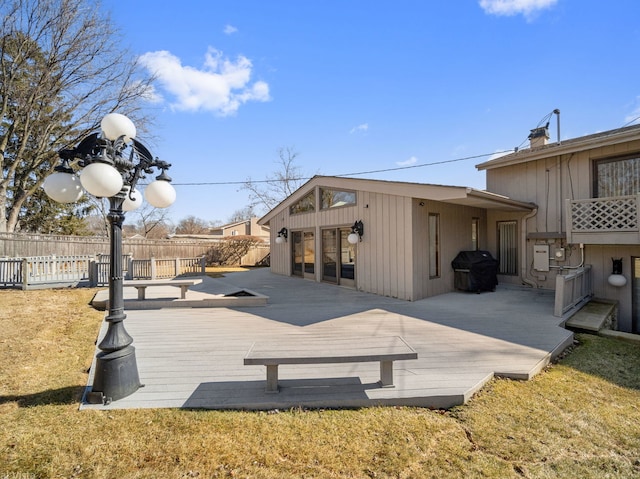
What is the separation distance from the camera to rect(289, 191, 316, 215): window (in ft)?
35.2

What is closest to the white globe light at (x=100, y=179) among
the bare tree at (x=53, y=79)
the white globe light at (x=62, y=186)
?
the white globe light at (x=62, y=186)

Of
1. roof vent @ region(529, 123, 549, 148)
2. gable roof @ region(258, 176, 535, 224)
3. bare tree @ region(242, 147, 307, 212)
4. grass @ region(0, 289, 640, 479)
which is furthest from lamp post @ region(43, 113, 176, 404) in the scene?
bare tree @ region(242, 147, 307, 212)

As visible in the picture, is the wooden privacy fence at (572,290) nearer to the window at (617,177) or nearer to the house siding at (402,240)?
the window at (617,177)

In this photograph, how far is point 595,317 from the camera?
5.69m

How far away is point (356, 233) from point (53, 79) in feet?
50.1

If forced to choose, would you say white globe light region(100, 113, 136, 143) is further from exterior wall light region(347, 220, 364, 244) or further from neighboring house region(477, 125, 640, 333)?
neighboring house region(477, 125, 640, 333)

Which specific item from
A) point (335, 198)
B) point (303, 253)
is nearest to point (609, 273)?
point (335, 198)

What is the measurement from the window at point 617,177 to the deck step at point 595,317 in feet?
9.17

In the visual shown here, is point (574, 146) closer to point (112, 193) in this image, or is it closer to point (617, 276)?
point (617, 276)

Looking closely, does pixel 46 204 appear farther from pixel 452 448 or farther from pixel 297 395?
pixel 452 448

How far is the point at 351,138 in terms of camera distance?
1798cm

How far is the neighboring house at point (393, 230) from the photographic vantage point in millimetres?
7168

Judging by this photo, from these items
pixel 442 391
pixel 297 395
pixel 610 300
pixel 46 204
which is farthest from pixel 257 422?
pixel 46 204

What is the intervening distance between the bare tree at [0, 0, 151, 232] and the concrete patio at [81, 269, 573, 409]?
1197cm
